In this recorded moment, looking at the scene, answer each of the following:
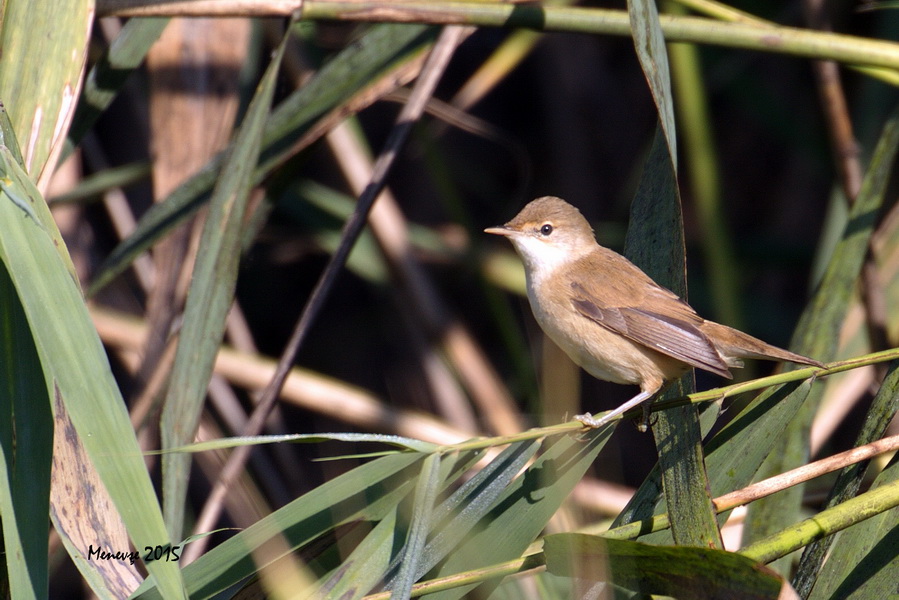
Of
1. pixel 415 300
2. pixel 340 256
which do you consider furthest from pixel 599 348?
pixel 415 300

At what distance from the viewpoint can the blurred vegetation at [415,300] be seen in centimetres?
142

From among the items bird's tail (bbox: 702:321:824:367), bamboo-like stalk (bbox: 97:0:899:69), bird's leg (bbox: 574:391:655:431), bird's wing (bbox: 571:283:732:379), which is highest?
bamboo-like stalk (bbox: 97:0:899:69)

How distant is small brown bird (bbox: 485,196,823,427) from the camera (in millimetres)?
2176

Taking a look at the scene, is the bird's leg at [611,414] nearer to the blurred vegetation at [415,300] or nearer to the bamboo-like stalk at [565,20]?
the blurred vegetation at [415,300]

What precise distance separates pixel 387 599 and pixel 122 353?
8.29ft

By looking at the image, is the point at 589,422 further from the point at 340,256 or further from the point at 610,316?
the point at 340,256

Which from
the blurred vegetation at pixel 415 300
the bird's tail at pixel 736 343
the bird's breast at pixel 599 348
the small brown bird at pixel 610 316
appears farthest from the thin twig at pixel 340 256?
the bird's tail at pixel 736 343

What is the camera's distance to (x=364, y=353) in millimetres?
5020

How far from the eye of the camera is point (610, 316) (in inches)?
94.7

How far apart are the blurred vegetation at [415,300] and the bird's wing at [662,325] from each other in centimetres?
14

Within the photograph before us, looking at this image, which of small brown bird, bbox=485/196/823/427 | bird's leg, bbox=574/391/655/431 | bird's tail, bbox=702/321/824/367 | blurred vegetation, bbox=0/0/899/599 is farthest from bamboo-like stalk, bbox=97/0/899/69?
bird's leg, bbox=574/391/655/431

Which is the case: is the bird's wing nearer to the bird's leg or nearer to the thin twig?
the bird's leg

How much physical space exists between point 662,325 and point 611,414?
45 cm

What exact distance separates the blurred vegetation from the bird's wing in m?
0.14
